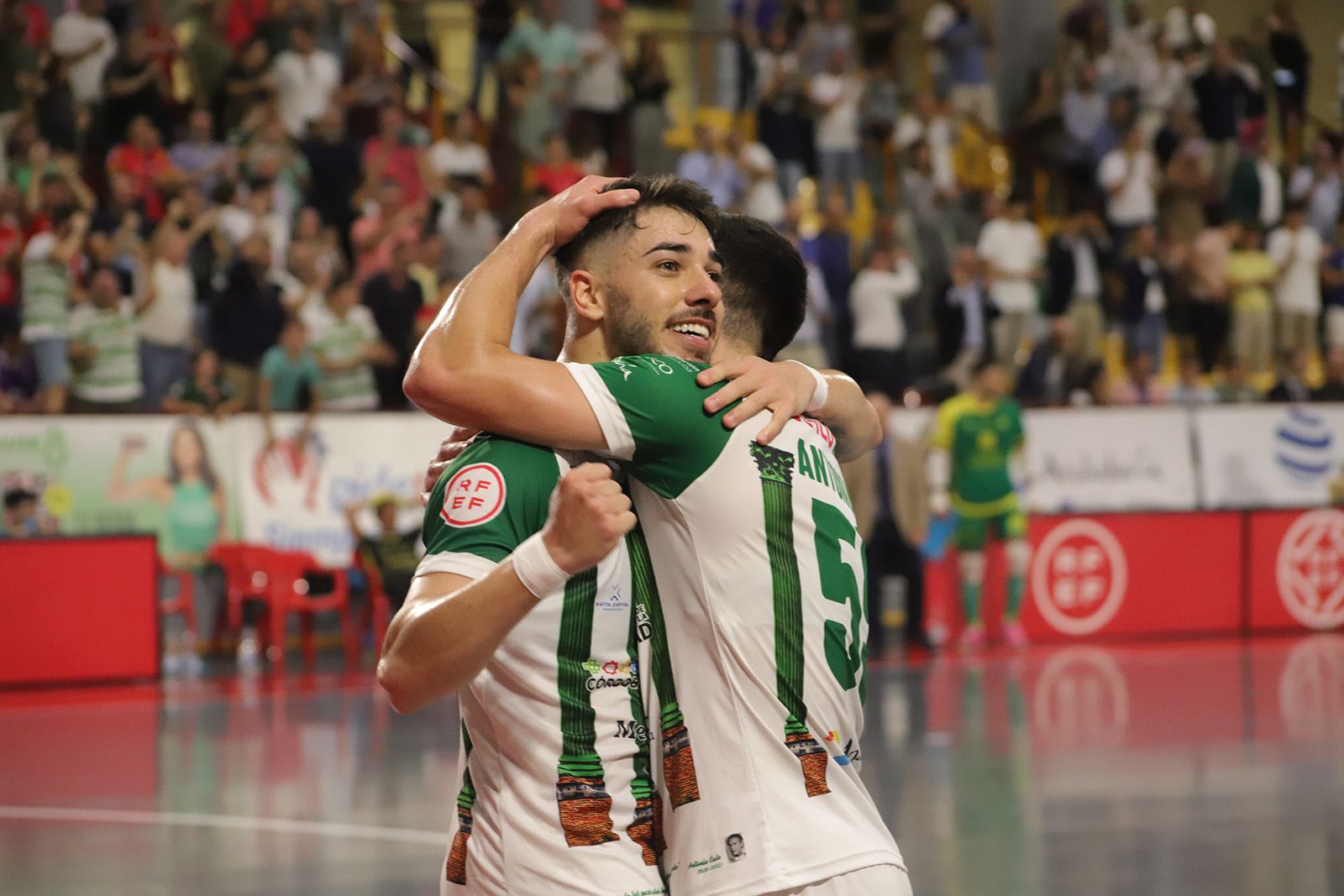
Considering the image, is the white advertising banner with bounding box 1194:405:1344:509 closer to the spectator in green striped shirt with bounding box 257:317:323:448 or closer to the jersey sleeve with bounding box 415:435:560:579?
the spectator in green striped shirt with bounding box 257:317:323:448

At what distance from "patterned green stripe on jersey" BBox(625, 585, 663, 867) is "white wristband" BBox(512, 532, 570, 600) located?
1.53 feet

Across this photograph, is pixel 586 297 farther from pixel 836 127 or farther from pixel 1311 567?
pixel 836 127

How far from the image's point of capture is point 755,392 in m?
3.03

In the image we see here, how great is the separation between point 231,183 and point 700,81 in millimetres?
7501

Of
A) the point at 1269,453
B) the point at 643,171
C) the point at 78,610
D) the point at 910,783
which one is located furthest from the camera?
the point at 643,171

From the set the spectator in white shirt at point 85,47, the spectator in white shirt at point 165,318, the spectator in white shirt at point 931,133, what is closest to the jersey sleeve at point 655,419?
the spectator in white shirt at point 165,318

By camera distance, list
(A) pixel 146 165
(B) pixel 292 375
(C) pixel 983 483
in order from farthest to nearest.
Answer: (A) pixel 146 165
(C) pixel 983 483
(B) pixel 292 375

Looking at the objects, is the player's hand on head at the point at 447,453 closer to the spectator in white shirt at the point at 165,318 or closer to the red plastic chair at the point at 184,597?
the red plastic chair at the point at 184,597

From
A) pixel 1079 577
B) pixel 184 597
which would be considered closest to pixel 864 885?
pixel 184 597

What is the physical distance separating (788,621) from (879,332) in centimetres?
1351

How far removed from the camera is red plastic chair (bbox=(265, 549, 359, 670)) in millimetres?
13570

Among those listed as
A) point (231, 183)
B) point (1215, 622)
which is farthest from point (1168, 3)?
point (231, 183)

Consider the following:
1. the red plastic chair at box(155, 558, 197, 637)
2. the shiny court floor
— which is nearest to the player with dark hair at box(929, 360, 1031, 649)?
the shiny court floor

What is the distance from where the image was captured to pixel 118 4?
1631 centimetres
